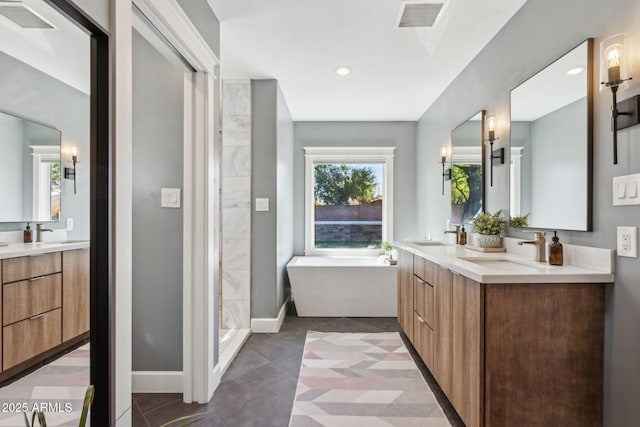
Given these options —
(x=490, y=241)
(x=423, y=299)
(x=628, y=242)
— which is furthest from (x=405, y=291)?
(x=628, y=242)

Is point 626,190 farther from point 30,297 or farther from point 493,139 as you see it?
point 30,297

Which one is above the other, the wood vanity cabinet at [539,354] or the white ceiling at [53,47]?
the white ceiling at [53,47]

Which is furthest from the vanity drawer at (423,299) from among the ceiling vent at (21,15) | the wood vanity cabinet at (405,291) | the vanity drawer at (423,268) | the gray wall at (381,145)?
the gray wall at (381,145)

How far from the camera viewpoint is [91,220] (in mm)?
1169

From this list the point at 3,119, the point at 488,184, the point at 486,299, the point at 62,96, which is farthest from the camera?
the point at 488,184

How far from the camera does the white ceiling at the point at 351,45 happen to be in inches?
92.0

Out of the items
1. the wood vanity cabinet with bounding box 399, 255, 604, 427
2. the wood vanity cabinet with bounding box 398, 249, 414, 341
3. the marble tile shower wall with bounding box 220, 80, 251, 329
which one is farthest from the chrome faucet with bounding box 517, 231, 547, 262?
the marble tile shower wall with bounding box 220, 80, 251, 329

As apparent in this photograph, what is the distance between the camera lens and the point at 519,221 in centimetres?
229

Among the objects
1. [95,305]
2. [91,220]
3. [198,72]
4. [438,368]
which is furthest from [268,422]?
[198,72]

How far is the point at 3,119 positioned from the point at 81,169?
0.30 meters

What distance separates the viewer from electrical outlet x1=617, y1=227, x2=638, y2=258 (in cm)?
Answer: 142

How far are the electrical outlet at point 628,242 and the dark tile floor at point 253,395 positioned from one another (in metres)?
1.20

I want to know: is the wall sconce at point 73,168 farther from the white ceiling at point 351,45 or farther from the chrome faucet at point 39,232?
the white ceiling at point 351,45

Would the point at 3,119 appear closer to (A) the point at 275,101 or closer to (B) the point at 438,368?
(B) the point at 438,368
